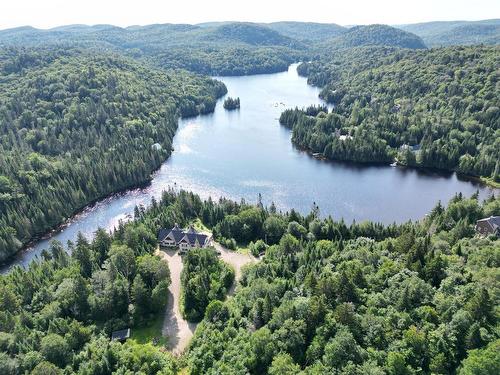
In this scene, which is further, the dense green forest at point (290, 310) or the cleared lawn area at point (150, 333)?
the cleared lawn area at point (150, 333)

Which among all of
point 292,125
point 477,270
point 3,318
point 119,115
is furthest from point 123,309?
point 292,125

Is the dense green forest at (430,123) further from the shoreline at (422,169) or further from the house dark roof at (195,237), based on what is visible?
the house dark roof at (195,237)

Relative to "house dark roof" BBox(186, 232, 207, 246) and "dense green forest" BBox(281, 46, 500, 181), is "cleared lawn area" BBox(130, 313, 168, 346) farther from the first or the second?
"dense green forest" BBox(281, 46, 500, 181)

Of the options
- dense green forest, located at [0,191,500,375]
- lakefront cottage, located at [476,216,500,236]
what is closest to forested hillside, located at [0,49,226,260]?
dense green forest, located at [0,191,500,375]

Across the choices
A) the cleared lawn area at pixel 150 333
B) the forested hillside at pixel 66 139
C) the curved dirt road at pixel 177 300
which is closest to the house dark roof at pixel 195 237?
the curved dirt road at pixel 177 300

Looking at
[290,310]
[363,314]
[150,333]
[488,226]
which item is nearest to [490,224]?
[488,226]

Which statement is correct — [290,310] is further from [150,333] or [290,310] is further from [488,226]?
[488,226]
